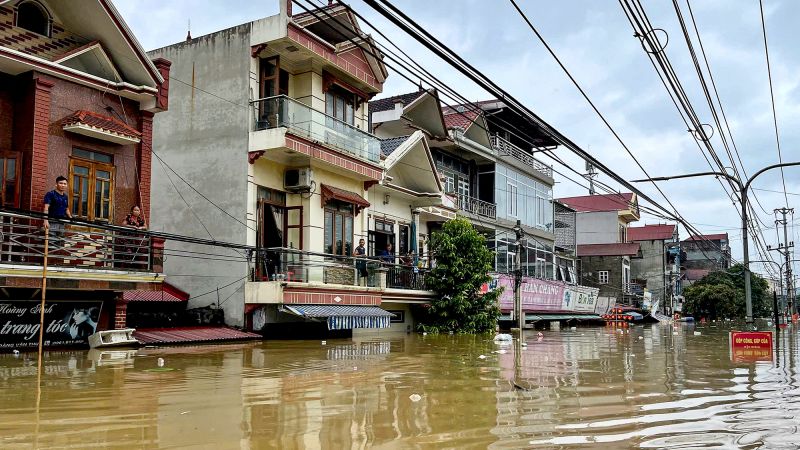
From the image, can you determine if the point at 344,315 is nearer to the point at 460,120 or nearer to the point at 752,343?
the point at 752,343

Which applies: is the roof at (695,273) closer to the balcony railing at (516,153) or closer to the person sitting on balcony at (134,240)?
the balcony railing at (516,153)

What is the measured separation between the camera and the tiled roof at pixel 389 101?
29.5 m

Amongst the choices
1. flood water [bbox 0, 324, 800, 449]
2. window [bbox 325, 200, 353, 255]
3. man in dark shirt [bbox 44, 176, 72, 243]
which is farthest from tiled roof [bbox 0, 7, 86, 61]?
window [bbox 325, 200, 353, 255]

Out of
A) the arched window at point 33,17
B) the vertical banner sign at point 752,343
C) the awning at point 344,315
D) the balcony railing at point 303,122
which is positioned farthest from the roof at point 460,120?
the arched window at point 33,17

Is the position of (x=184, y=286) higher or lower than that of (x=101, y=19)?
lower

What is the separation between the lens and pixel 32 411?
26.3 feet

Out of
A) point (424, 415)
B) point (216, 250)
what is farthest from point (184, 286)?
point (424, 415)

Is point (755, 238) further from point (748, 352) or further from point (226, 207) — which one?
point (226, 207)

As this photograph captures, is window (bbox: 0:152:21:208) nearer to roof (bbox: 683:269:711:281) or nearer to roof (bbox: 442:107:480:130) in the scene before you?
roof (bbox: 442:107:480:130)

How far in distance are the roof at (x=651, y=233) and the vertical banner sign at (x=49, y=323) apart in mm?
61706

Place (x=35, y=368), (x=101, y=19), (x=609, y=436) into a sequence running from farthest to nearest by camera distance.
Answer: (x=101, y=19) → (x=35, y=368) → (x=609, y=436)

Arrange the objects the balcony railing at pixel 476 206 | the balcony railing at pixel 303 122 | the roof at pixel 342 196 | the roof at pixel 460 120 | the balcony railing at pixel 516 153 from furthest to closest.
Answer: the balcony railing at pixel 516 153
the roof at pixel 460 120
the balcony railing at pixel 476 206
the roof at pixel 342 196
the balcony railing at pixel 303 122

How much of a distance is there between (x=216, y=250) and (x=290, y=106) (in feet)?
15.6

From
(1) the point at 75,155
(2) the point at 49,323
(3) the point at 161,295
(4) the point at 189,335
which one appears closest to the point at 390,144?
(3) the point at 161,295
